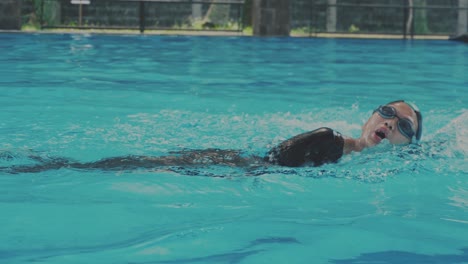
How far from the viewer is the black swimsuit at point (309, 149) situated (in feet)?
13.9

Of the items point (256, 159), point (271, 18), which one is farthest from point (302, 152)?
point (271, 18)

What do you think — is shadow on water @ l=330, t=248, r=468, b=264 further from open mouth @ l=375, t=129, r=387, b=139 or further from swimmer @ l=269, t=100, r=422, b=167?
open mouth @ l=375, t=129, r=387, b=139

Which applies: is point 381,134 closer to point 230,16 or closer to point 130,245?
point 130,245

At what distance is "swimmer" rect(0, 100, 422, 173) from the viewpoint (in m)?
4.25

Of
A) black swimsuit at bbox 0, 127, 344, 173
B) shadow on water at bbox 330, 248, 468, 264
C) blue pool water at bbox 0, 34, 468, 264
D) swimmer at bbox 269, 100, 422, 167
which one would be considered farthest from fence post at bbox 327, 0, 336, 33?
shadow on water at bbox 330, 248, 468, 264

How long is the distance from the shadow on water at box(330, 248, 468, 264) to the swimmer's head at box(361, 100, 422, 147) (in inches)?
66.8

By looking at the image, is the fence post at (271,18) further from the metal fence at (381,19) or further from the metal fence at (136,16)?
the metal fence at (381,19)

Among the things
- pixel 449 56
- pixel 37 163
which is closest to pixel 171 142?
pixel 37 163

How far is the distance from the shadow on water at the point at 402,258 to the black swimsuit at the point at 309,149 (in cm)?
143

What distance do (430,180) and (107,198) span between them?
1.69 metres

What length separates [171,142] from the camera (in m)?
5.61

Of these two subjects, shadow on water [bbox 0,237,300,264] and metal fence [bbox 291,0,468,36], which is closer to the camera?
shadow on water [bbox 0,237,300,264]

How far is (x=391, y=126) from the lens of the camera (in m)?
4.52

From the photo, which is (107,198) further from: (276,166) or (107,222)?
(276,166)
